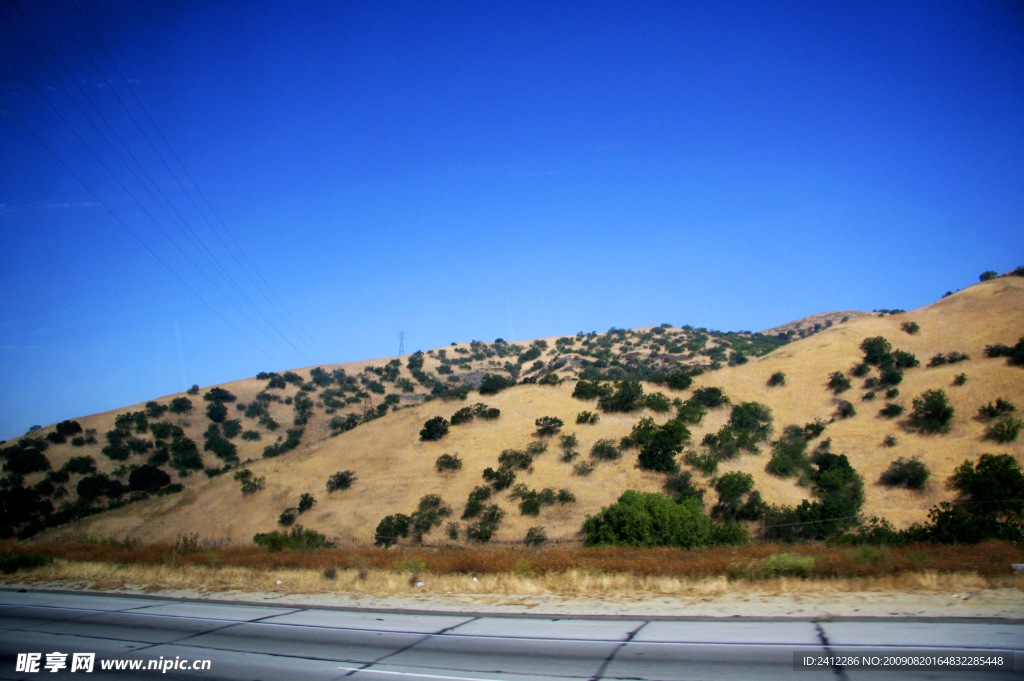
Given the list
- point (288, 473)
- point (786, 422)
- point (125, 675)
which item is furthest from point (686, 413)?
point (125, 675)

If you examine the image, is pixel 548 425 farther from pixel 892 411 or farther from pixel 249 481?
pixel 892 411

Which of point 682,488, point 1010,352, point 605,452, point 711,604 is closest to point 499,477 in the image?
point 605,452

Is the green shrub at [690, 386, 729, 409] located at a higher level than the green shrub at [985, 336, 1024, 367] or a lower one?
lower

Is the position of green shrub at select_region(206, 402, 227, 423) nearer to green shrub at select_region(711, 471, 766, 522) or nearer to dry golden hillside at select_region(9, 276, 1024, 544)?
dry golden hillside at select_region(9, 276, 1024, 544)

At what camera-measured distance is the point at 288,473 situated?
Answer: 4569cm

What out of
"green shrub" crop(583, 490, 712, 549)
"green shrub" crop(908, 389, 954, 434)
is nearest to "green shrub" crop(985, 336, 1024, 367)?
"green shrub" crop(908, 389, 954, 434)

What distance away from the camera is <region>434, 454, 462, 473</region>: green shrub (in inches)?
1606

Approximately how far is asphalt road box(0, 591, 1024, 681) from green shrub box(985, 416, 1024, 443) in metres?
32.7

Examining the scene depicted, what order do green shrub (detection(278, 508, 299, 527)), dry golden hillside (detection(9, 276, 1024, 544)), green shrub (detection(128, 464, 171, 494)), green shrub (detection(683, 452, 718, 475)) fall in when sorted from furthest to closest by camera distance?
green shrub (detection(128, 464, 171, 494))
green shrub (detection(278, 508, 299, 527))
green shrub (detection(683, 452, 718, 475))
dry golden hillside (detection(9, 276, 1024, 544))

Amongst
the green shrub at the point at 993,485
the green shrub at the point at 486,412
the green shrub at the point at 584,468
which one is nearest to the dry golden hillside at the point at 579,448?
the green shrub at the point at 584,468

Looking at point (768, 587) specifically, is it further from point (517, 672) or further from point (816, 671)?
point (517, 672)

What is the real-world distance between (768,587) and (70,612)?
1609cm

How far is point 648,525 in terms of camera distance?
917 inches

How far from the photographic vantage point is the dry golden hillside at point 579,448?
3522 centimetres
